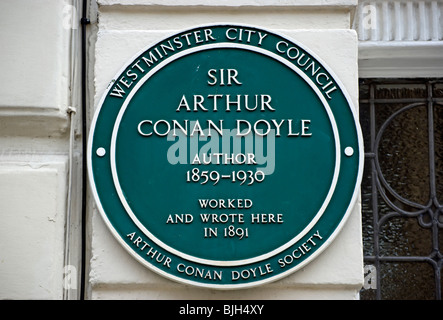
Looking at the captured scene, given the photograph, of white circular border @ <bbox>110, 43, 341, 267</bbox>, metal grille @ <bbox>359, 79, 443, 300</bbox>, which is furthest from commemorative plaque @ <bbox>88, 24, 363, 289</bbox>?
metal grille @ <bbox>359, 79, 443, 300</bbox>

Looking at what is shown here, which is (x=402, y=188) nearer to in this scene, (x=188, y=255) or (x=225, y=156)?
(x=225, y=156)

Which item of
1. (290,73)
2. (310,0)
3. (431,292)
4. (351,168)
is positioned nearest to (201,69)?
(290,73)

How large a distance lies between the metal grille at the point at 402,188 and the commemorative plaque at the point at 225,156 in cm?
59

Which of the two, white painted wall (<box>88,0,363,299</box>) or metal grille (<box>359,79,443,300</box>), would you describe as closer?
white painted wall (<box>88,0,363,299</box>)

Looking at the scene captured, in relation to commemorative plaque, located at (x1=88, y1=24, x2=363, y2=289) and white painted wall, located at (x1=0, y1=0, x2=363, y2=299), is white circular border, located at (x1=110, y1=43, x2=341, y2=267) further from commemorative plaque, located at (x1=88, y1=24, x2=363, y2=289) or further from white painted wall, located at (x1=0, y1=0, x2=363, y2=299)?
white painted wall, located at (x1=0, y1=0, x2=363, y2=299)

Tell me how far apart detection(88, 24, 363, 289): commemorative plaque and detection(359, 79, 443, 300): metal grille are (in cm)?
59

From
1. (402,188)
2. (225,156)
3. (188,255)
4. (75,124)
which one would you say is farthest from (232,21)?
(402,188)

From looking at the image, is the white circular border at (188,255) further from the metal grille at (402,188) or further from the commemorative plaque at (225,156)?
the metal grille at (402,188)

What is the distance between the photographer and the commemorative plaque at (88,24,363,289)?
306cm

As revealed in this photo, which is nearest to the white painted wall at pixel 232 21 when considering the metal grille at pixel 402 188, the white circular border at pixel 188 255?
the white circular border at pixel 188 255

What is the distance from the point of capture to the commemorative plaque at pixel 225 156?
3059 mm

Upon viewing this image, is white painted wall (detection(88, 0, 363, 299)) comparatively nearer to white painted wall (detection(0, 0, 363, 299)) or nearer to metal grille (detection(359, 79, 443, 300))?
white painted wall (detection(0, 0, 363, 299))

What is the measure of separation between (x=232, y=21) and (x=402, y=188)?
51.1 inches

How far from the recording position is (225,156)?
10.3ft
